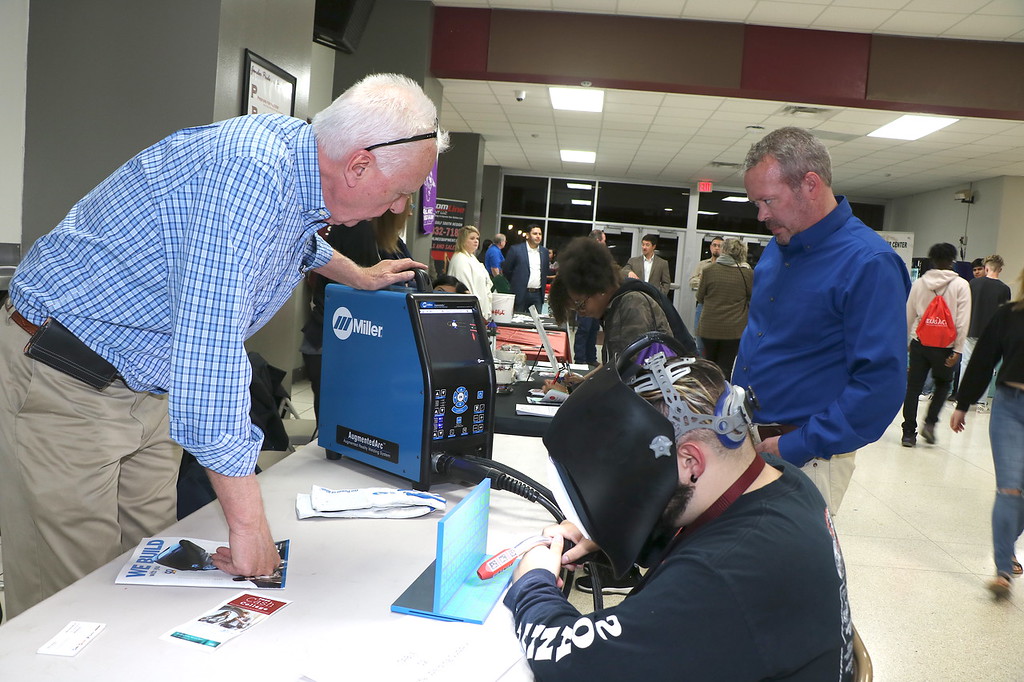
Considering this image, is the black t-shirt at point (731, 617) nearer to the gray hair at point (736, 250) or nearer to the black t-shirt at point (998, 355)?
the black t-shirt at point (998, 355)

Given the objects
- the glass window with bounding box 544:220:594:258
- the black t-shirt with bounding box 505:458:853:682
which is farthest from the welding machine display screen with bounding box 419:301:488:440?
the glass window with bounding box 544:220:594:258

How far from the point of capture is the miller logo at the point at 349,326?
1.74 metres

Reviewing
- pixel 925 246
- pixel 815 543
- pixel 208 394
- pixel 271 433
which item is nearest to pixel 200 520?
pixel 208 394

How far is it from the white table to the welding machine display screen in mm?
272

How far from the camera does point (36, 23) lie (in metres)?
2.85

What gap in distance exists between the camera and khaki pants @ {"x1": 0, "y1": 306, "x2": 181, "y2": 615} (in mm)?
1363

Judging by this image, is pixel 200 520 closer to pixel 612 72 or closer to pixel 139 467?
pixel 139 467

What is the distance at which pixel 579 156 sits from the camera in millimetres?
12672

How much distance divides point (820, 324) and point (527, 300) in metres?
8.05

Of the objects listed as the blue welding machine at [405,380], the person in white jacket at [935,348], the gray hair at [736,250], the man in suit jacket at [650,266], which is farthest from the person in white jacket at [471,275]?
the man in suit jacket at [650,266]

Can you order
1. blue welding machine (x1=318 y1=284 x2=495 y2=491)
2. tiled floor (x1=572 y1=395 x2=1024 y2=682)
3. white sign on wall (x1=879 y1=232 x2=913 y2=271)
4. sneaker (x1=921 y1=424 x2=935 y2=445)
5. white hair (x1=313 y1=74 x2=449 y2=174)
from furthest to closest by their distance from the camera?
white sign on wall (x1=879 y1=232 x2=913 y2=271) < sneaker (x1=921 y1=424 x2=935 y2=445) < tiled floor (x1=572 y1=395 x2=1024 y2=682) < blue welding machine (x1=318 y1=284 x2=495 y2=491) < white hair (x1=313 y1=74 x2=449 y2=174)

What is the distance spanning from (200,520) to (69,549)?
235 mm

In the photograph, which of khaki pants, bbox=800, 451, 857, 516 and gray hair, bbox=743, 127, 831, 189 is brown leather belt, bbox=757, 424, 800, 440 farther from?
gray hair, bbox=743, 127, 831, 189

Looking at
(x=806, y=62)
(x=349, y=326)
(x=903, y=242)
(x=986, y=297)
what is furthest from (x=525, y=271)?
(x=349, y=326)
